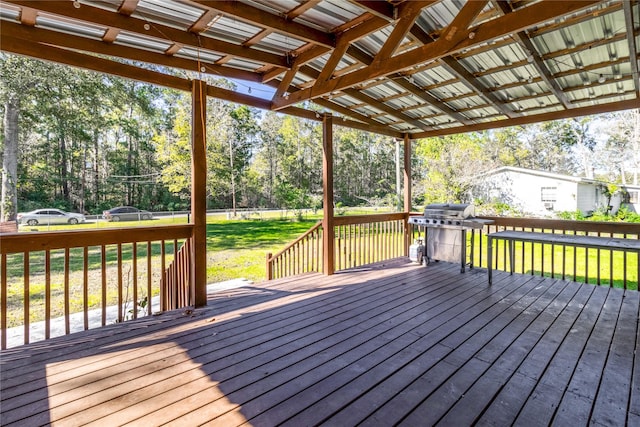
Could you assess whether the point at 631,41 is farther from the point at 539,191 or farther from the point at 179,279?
the point at 539,191

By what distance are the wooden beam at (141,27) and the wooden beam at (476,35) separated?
1011mm

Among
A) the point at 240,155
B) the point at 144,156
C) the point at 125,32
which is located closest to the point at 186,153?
the point at 240,155

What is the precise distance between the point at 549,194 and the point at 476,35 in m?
14.6

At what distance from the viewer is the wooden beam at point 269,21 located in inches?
92.0

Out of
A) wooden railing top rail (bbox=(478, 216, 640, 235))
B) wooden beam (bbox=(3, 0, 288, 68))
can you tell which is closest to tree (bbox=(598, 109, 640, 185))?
wooden railing top rail (bbox=(478, 216, 640, 235))

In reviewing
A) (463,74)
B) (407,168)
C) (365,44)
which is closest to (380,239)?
(407,168)

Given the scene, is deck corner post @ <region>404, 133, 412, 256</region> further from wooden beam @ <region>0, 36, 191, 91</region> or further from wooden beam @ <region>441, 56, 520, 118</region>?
wooden beam @ <region>0, 36, 191, 91</region>

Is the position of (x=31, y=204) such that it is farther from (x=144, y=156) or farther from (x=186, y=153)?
(x=186, y=153)

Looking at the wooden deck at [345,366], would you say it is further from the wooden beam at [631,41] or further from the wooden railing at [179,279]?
the wooden beam at [631,41]

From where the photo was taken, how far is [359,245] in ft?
19.0

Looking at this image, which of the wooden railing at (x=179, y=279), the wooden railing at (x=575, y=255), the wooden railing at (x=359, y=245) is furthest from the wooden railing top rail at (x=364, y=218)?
the wooden railing at (x=179, y=279)

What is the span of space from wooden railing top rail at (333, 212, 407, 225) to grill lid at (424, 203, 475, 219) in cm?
86

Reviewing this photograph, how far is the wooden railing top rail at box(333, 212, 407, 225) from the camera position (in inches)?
201

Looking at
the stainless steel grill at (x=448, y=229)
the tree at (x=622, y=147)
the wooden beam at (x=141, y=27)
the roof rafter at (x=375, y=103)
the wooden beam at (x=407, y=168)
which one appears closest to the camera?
the wooden beam at (x=141, y=27)
